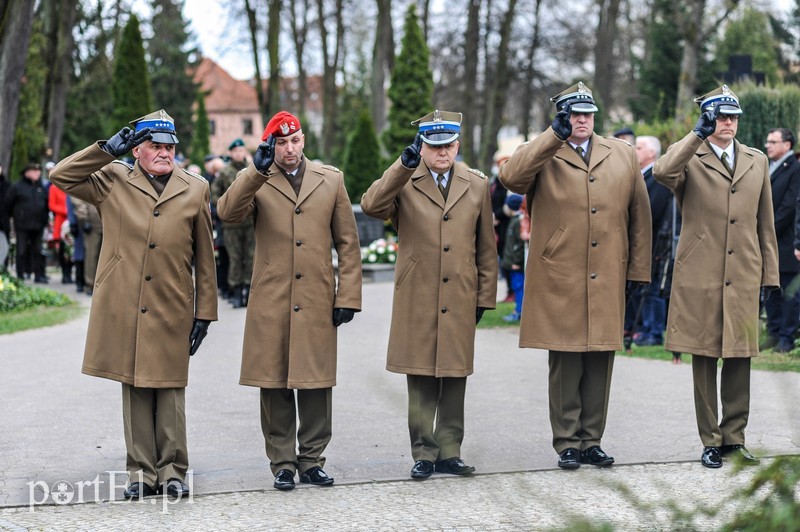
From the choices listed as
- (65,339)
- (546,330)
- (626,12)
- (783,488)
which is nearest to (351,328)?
(65,339)

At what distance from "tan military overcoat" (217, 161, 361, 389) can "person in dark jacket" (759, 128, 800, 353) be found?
516 centimetres

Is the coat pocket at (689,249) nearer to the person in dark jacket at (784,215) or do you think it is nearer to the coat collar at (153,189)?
the coat collar at (153,189)

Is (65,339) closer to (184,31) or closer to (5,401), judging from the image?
(5,401)

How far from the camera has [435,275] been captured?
6.33 metres

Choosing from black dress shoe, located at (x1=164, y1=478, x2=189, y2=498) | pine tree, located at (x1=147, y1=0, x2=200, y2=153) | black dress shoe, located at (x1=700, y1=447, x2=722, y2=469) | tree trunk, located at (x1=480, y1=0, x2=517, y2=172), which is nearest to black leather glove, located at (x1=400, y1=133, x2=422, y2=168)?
black dress shoe, located at (x1=164, y1=478, x2=189, y2=498)

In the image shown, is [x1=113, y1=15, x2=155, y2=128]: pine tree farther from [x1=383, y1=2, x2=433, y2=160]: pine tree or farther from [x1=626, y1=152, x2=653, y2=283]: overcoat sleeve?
[x1=626, y1=152, x2=653, y2=283]: overcoat sleeve

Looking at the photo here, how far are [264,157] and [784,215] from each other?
5939mm

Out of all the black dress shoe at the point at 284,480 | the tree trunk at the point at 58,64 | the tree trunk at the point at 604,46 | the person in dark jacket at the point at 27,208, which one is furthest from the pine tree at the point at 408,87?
the black dress shoe at the point at 284,480

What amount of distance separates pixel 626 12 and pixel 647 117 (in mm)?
9765

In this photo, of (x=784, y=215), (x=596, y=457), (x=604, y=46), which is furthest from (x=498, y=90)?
(x=596, y=457)

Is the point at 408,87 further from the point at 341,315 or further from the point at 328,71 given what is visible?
the point at 341,315

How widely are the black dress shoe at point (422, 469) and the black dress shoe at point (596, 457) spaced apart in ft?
2.89

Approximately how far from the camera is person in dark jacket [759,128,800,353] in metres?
10.0

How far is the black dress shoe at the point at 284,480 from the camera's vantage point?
5.79 metres
